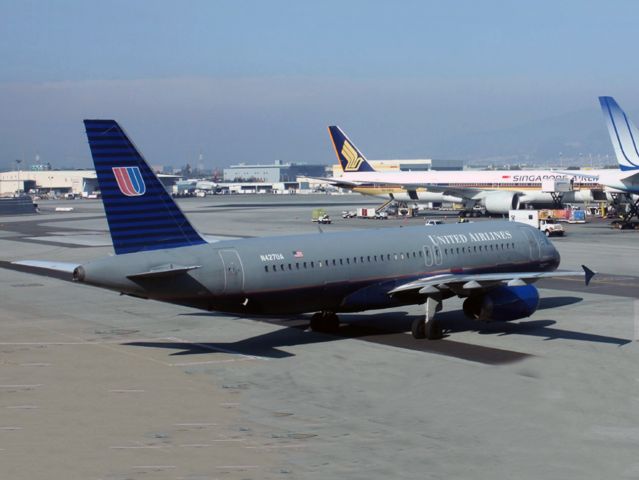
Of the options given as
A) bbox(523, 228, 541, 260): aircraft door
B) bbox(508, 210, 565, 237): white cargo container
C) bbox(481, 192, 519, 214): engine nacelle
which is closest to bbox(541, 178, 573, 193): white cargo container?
bbox(481, 192, 519, 214): engine nacelle

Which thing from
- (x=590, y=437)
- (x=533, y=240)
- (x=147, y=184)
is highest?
(x=147, y=184)

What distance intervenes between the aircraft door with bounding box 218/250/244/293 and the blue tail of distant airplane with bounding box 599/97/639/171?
7733cm

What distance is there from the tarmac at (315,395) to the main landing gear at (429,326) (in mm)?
647

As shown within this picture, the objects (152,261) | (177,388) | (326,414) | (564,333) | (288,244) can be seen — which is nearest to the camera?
(326,414)

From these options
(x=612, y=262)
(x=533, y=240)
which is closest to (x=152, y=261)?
(x=533, y=240)

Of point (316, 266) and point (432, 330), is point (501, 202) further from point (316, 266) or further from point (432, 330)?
point (316, 266)

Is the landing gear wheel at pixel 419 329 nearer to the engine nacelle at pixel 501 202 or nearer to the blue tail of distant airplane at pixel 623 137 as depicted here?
the blue tail of distant airplane at pixel 623 137

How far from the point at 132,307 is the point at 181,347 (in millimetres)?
13096

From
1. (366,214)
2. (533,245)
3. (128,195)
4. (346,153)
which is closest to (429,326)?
(533,245)

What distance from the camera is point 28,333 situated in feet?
132

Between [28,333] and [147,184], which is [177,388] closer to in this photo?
[147,184]

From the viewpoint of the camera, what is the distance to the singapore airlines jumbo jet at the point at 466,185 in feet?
391

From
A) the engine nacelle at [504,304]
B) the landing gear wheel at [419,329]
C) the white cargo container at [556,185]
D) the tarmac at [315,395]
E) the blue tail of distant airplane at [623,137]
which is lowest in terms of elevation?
the tarmac at [315,395]

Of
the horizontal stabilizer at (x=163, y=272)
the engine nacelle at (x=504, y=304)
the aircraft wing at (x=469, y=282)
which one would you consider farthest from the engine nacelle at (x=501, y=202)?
the horizontal stabilizer at (x=163, y=272)
